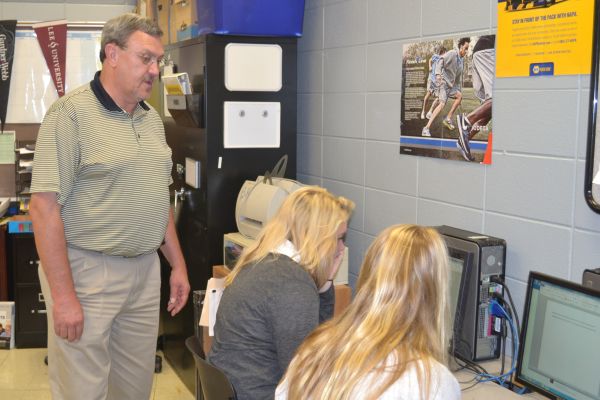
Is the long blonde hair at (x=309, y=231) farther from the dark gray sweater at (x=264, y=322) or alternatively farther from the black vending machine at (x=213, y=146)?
the black vending machine at (x=213, y=146)

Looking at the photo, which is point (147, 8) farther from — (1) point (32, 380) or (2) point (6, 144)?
(1) point (32, 380)

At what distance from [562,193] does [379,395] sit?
1.07 metres

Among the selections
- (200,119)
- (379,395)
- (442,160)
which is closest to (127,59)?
(200,119)

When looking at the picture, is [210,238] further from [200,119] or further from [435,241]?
[435,241]

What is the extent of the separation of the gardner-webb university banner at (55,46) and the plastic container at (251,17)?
187 cm

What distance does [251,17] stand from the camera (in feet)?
10.9

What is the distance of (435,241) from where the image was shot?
162 centimetres

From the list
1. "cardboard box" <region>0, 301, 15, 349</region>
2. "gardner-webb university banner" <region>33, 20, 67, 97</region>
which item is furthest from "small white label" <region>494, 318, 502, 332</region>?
"gardner-webb university banner" <region>33, 20, 67, 97</region>

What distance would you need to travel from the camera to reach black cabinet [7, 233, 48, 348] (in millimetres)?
4477

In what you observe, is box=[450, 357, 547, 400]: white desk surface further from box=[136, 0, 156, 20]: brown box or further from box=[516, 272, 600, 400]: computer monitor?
box=[136, 0, 156, 20]: brown box

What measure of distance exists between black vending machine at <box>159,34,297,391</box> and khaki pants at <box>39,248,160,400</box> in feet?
2.79

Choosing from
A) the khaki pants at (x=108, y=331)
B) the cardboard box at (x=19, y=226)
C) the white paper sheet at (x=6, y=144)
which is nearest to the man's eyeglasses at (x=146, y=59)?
the khaki pants at (x=108, y=331)

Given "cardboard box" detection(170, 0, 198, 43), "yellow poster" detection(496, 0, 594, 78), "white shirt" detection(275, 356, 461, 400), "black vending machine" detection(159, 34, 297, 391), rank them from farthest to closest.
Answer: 1. "cardboard box" detection(170, 0, 198, 43)
2. "black vending machine" detection(159, 34, 297, 391)
3. "yellow poster" detection(496, 0, 594, 78)
4. "white shirt" detection(275, 356, 461, 400)

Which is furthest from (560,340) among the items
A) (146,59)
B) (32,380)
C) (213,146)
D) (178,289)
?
(32,380)
